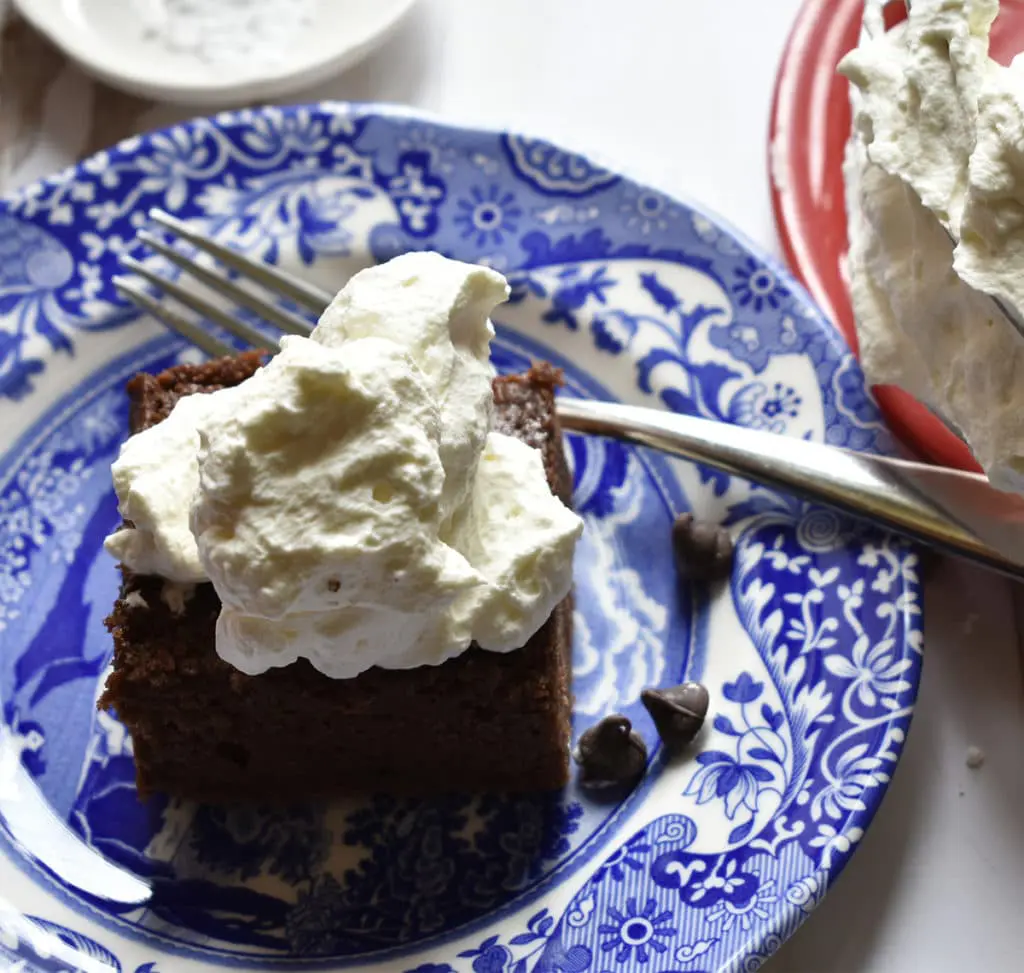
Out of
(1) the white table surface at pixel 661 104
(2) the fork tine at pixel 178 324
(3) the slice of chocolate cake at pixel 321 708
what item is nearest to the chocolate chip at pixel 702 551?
(3) the slice of chocolate cake at pixel 321 708

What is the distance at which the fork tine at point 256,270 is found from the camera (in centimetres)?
198

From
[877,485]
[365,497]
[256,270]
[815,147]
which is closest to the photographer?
[365,497]

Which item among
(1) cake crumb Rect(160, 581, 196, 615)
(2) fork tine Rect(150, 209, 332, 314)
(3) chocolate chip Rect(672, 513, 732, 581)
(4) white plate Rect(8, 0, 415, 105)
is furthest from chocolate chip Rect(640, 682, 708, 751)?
(4) white plate Rect(8, 0, 415, 105)

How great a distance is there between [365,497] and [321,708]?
389 millimetres

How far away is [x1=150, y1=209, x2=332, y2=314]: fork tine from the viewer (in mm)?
1979

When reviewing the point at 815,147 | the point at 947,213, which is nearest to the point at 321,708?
the point at 947,213

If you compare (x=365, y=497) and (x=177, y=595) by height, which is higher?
(x=365, y=497)

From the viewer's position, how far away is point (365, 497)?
1288 mm

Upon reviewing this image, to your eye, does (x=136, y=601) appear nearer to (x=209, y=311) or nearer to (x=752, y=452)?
(x=209, y=311)

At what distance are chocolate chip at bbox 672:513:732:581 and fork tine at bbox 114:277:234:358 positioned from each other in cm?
78

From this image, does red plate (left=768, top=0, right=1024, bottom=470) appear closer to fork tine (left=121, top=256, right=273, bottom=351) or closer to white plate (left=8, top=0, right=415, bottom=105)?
white plate (left=8, top=0, right=415, bottom=105)

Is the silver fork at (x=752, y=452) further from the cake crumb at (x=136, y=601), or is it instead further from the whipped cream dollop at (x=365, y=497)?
the cake crumb at (x=136, y=601)

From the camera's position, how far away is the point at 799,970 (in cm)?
156

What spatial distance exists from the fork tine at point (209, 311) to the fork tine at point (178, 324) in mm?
26
